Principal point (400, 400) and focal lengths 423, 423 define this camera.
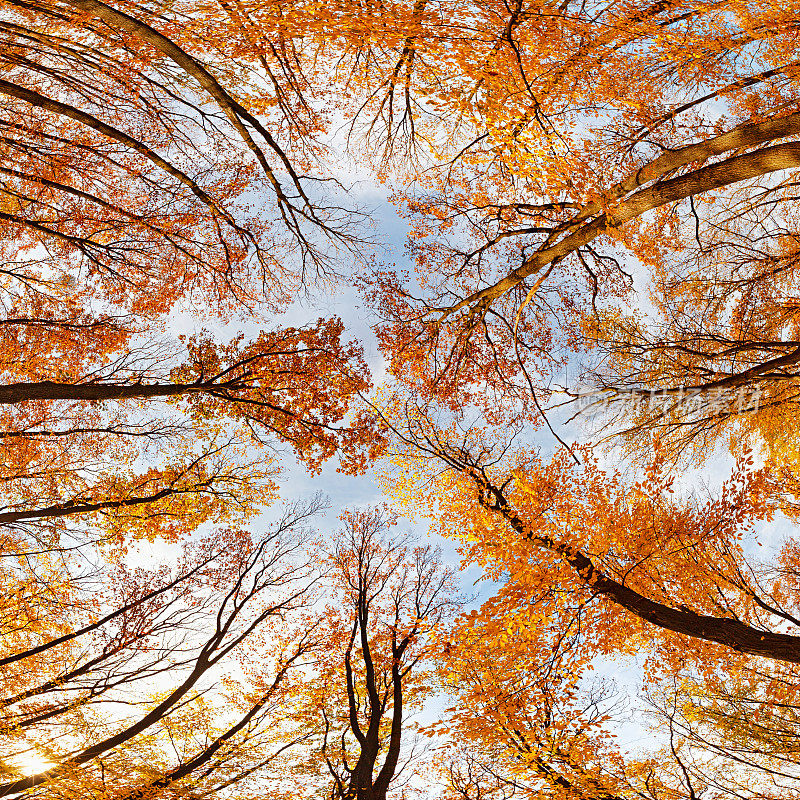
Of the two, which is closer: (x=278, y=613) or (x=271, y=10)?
(x=271, y=10)

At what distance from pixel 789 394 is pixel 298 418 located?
31.8 feet

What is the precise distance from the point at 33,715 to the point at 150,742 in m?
3.36

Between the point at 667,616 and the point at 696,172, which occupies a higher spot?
the point at 696,172

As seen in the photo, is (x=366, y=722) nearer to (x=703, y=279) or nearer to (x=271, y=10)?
(x=703, y=279)

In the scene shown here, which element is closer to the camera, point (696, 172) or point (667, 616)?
point (696, 172)

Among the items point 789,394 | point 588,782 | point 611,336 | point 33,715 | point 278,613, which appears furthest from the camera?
point 278,613

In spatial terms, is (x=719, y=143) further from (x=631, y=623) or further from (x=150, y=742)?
(x=150, y=742)

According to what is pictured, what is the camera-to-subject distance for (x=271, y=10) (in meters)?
5.38

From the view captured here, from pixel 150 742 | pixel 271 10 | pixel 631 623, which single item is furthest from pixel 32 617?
pixel 631 623

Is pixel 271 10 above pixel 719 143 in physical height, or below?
above

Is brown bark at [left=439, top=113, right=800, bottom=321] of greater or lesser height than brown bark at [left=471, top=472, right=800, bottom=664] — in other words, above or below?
above

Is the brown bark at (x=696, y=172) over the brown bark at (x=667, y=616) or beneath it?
over

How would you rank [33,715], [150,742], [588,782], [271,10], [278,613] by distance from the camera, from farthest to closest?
[278,613] → [150,742] → [33,715] → [588,782] → [271,10]

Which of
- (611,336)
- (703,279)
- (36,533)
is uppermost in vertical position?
(703,279)
